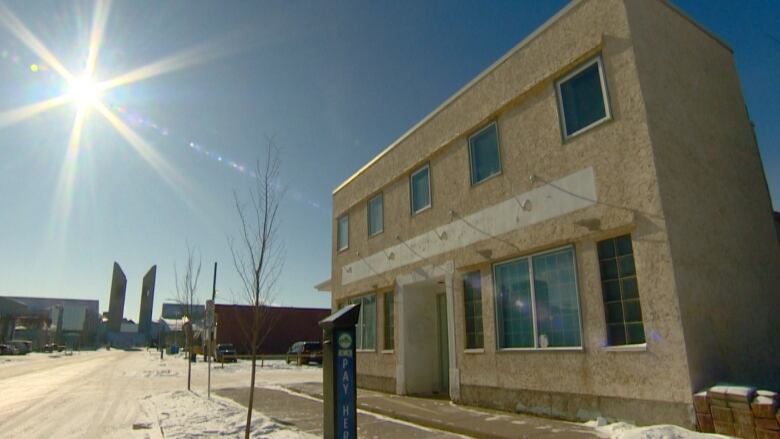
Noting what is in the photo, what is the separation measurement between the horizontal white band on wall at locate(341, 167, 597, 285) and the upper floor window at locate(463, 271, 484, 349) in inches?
32.2

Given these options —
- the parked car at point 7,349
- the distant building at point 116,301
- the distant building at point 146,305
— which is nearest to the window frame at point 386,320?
the parked car at point 7,349

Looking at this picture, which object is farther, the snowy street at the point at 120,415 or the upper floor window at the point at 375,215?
the upper floor window at the point at 375,215

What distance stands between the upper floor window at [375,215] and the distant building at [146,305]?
11246cm

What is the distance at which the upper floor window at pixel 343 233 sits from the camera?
1779cm

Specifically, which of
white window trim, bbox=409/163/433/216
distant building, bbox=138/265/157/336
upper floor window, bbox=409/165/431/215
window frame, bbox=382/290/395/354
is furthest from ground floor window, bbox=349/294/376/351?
distant building, bbox=138/265/157/336

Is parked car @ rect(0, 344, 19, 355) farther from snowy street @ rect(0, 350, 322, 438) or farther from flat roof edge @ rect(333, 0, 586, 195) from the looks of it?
flat roof edge @ rect(333, 0, 586, 195)

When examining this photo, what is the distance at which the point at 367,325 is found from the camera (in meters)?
15.5

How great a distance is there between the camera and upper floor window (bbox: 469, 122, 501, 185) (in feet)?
34.3

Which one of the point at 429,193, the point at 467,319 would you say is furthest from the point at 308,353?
the point at 467,319

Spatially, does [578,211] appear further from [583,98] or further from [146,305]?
[146,305]

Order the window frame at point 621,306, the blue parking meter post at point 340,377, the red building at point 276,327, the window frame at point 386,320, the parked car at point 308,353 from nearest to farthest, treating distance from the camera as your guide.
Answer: the blue parking meter post at point 340,377
the window frame at point 621,306
the window frame at point 386,320
the parked car at point 308,353
the red building at point 276,327

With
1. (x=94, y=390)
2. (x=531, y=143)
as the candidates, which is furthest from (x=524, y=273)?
(x=94, y=390)

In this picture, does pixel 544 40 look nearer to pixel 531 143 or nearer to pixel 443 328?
pixel 531 143

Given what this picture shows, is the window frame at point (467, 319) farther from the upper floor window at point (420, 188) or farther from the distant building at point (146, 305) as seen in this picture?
the distant building at point (146, 305)
